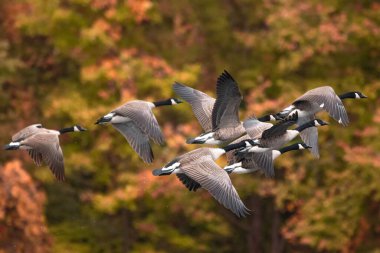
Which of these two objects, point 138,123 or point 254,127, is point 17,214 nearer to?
point 138,123

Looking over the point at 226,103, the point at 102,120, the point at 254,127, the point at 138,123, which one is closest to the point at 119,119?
the point at 102,120

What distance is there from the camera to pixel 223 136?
15656 millimetres

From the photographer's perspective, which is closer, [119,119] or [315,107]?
[315,107]

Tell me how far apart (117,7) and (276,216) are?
21.8ft

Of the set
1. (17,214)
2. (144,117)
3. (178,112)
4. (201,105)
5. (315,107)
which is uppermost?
(144,117)

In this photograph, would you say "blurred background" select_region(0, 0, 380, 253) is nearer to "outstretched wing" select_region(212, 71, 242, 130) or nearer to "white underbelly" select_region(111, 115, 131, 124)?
"white underbelly" select_region(111, 115, 131, 124)

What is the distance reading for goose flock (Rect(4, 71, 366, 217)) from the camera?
46.7 feet

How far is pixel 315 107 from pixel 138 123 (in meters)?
2.49

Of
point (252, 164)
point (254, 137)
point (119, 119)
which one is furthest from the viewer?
point (119, 119)

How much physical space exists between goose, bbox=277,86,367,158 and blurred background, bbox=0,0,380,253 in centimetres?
692

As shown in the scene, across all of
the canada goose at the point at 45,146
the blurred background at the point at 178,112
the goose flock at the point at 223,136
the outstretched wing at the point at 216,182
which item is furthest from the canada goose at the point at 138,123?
the blurred background at the point at 178,112

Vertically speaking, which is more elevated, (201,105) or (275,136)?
(201,105)

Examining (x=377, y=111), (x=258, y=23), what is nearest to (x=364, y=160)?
(x=377, y=111)

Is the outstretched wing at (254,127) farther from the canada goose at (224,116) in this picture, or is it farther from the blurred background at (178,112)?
the blurred background at (178,112)
